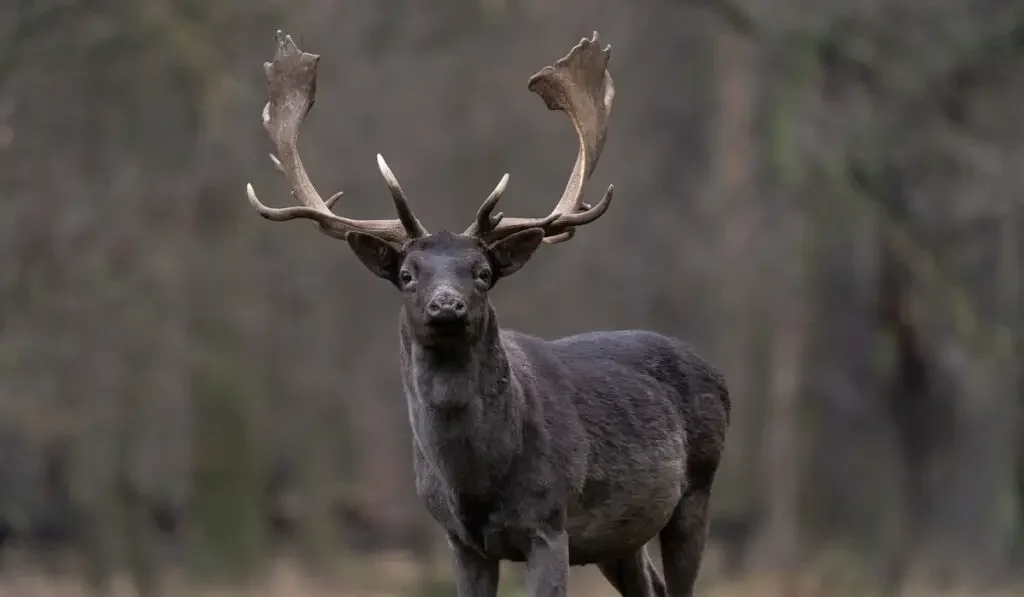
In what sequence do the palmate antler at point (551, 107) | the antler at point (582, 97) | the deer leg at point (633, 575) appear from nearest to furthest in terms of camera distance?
the palmate antler at point (551, 107) → the antler at point (582, 97) → the deer leg at point (633, 575)

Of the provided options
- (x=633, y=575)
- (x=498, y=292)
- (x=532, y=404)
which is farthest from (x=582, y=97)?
(x=498, y=292)

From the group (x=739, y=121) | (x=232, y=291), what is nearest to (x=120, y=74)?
(x=232, y=291)

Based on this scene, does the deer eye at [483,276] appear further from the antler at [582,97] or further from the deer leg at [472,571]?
the deer leg at [472,571]

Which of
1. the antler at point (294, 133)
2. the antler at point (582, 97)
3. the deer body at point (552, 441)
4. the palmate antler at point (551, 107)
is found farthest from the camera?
the antler at point (582, 97)

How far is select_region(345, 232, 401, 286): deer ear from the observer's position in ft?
26.2

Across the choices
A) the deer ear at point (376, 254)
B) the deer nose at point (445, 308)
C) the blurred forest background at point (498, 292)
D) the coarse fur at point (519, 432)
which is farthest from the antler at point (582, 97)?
the blurred forest background at point (498, 292)

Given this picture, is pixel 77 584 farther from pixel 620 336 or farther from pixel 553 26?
pixel 620 336

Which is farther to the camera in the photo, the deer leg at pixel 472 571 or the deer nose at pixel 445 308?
the deer leg at pixel 472 571

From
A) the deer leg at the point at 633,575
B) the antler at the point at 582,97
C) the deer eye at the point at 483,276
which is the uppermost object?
the antler at the point at 582,97

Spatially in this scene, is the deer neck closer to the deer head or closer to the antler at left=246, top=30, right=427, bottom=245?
the deer head

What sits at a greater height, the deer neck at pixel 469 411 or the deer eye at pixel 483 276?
the deer eye at pixel 483 276

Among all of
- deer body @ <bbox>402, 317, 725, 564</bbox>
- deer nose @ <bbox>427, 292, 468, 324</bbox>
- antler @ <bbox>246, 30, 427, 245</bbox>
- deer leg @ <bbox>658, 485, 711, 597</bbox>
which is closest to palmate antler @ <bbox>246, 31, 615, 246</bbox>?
antler @ <bbox>246, 30, 427, 245</bbox>

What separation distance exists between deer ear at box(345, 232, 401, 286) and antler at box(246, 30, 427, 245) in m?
0.18

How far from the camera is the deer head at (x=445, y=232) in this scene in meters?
7.65
